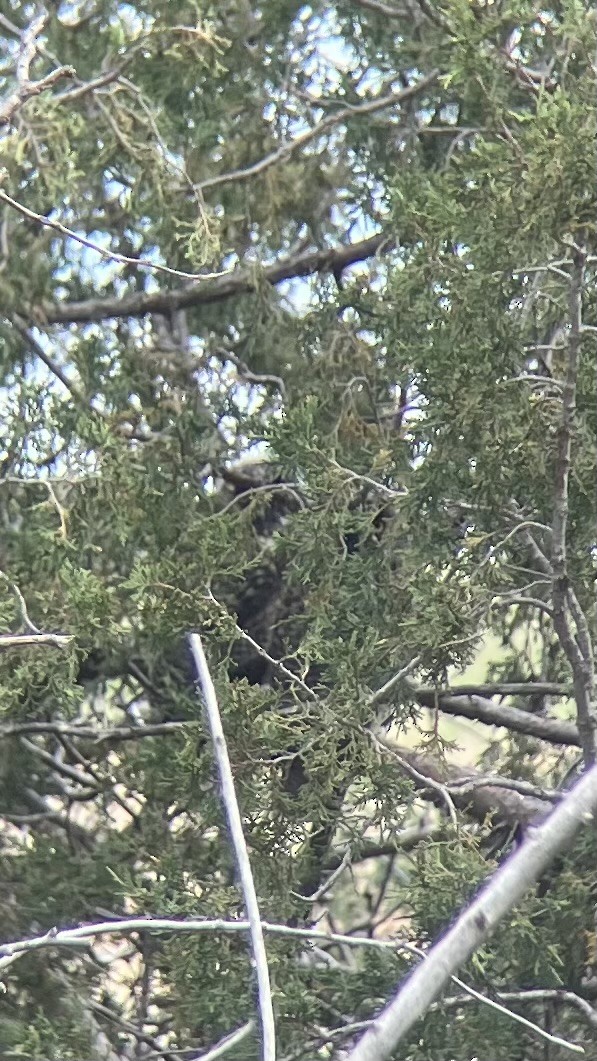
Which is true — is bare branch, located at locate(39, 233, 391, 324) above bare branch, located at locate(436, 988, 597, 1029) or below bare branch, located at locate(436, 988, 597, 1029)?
above

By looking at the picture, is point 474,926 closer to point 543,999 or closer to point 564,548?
point 564,548

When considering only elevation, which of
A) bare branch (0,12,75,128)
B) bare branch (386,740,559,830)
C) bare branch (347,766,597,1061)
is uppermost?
bare branch (0,12,75,128)

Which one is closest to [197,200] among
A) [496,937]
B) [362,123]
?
[362,123]

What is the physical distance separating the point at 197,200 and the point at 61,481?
86cm

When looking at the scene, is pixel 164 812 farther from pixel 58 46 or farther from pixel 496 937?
pixel 58 46

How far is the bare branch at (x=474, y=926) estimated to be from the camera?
46.8 inches

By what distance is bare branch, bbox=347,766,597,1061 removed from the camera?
46.8 inches

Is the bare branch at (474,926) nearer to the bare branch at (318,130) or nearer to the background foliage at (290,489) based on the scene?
the background foliage at (290,489)

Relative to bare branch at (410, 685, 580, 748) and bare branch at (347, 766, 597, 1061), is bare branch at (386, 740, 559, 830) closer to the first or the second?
bare branch at (410, 685, 580, 748)

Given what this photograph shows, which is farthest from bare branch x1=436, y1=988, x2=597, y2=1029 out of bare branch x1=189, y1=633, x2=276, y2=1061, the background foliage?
bare branch x1=189, y1=633, x2=276, y2=1061

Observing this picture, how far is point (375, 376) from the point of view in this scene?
135 inches

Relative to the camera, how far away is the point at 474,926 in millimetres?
1257

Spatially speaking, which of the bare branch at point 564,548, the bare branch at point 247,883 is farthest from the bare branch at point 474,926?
the bare branch at point 564,548

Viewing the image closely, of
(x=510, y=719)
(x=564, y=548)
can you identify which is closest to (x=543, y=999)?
(x=510, y=719)
